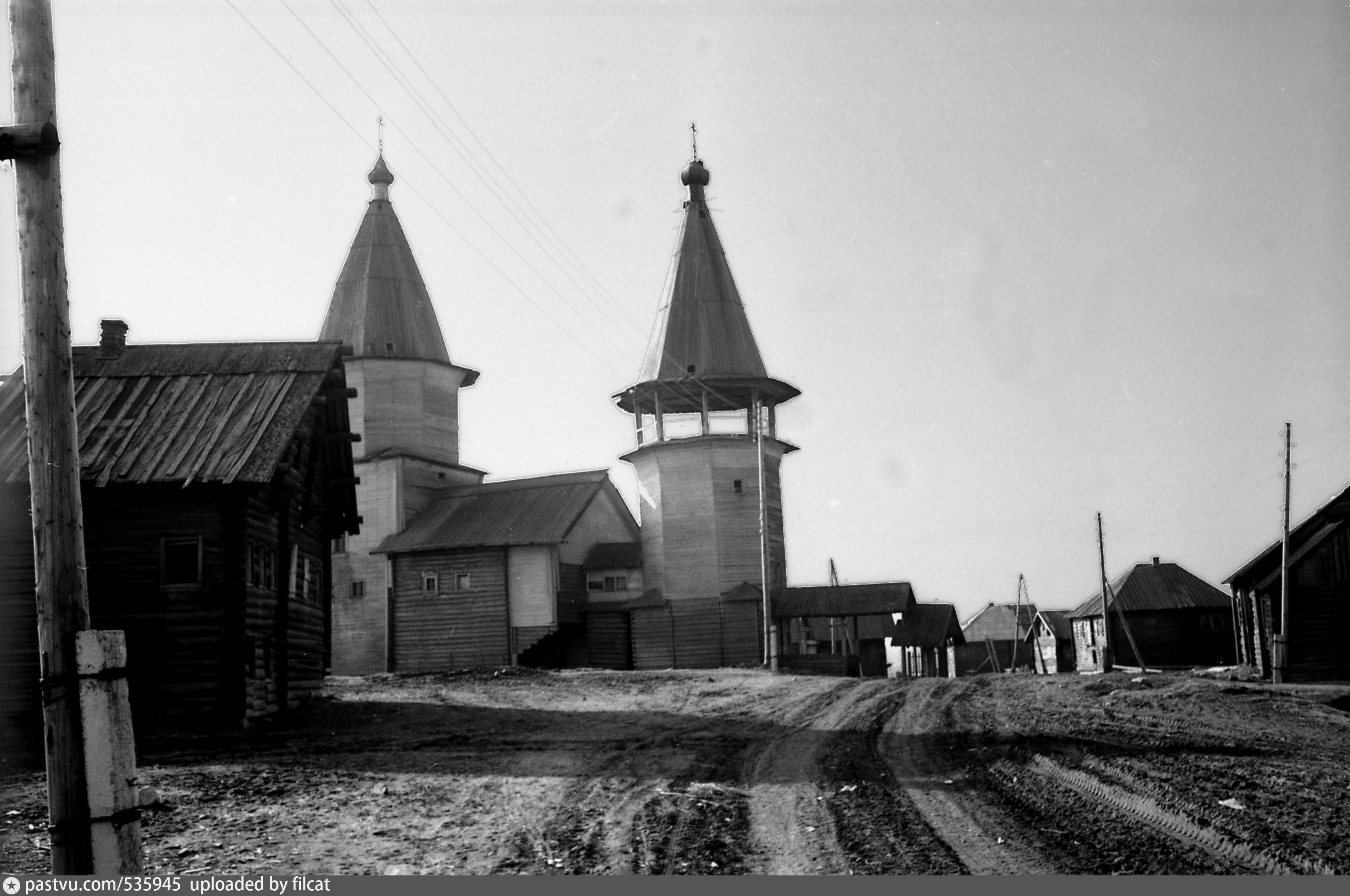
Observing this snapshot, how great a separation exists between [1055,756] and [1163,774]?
172 centimetres

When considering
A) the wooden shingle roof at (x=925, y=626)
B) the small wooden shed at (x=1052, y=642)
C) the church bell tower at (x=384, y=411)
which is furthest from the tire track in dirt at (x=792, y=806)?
the small wooden shed at (x=1052, y=642)

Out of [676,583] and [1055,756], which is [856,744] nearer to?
[1055,756]

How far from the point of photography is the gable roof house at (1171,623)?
51406mm

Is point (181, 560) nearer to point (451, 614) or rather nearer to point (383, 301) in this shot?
point (451, 614)

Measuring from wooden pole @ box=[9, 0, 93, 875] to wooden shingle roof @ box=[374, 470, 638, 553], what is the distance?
31.9 metres

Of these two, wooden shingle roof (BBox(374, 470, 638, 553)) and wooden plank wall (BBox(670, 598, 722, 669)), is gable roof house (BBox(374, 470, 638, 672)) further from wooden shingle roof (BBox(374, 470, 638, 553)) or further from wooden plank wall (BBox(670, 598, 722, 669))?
wooden plank wall (BBox(670, 598, 722, 669))

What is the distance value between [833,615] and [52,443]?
33439 millimetres

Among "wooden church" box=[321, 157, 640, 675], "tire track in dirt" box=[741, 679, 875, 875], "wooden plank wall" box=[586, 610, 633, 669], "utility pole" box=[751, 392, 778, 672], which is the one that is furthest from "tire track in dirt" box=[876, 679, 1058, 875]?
"wooden church" box=[321, 157, 640, 675]

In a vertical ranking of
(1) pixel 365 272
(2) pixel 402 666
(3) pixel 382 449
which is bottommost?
(2) pixel 402 666

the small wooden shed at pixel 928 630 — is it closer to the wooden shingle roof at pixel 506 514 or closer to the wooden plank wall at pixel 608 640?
the wooden plank wall at pixel 608 640

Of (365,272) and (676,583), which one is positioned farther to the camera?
(365,272)

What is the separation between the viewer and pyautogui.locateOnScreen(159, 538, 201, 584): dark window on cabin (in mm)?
20125

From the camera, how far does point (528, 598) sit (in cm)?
3941

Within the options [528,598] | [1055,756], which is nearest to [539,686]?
[528,598]
